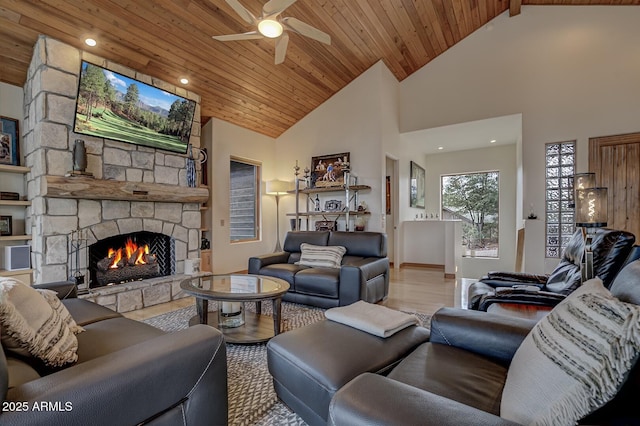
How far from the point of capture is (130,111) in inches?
149

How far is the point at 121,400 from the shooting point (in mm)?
1013

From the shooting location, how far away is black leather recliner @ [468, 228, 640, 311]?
6.05ft

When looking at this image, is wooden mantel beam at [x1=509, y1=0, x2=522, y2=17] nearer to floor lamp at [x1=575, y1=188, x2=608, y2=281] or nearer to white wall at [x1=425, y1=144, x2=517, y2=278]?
white wall at [x1=425, y1=144, x2=517, y2=278]

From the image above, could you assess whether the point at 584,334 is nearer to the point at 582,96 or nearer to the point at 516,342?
the point at 516,342

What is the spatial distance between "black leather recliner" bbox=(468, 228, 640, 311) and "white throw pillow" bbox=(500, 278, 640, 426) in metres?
1.13

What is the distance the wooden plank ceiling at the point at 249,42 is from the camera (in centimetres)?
308

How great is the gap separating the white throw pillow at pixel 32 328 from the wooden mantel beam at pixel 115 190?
2331 millimetres

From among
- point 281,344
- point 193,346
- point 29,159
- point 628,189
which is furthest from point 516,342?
point 628,189

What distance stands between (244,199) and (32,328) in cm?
516

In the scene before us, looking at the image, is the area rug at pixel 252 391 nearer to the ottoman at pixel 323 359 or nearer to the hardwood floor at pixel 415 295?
the ottoman at pixel 323 359

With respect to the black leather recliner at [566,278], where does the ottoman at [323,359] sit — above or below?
below

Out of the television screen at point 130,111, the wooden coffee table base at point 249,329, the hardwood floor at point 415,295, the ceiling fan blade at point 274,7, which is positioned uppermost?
the ceiling fan blade at point 274,7

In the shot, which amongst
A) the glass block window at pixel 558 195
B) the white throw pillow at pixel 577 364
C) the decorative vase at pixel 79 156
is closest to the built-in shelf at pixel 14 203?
the decorative vase at pixel 79 156

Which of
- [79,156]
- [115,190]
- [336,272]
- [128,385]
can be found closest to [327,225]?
[336,272]
